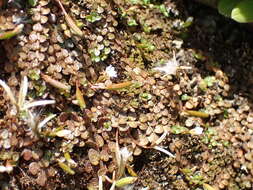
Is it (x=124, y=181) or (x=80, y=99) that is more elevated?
(x=80, y=99)

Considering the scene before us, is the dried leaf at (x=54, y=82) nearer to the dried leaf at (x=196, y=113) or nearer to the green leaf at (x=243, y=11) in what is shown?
the dried leaf at (x=196, y=113)

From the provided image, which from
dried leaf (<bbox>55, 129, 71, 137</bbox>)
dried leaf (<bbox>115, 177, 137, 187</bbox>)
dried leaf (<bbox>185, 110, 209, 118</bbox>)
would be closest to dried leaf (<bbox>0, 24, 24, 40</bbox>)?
dried leaf (<bbox>55, 129, 71, 137</bbox>)

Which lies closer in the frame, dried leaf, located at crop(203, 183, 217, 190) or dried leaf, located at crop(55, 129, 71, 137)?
dried leaf, located at crop(55, 129, 71, 137)

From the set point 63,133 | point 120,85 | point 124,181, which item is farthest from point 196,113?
point 63,133

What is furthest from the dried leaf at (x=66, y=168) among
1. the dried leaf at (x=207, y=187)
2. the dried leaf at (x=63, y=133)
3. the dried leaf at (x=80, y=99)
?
the dried leaf at (x=207, y=187)

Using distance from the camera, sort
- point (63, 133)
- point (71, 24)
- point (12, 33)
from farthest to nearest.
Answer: point (71, 24) < point (63, 133) < point (12, 33)

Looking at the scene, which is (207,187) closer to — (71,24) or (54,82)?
(54,82)

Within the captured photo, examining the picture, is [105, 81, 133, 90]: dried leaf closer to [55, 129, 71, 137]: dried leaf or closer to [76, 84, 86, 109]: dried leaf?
[76, 84, 86, 109]: dried leaf
